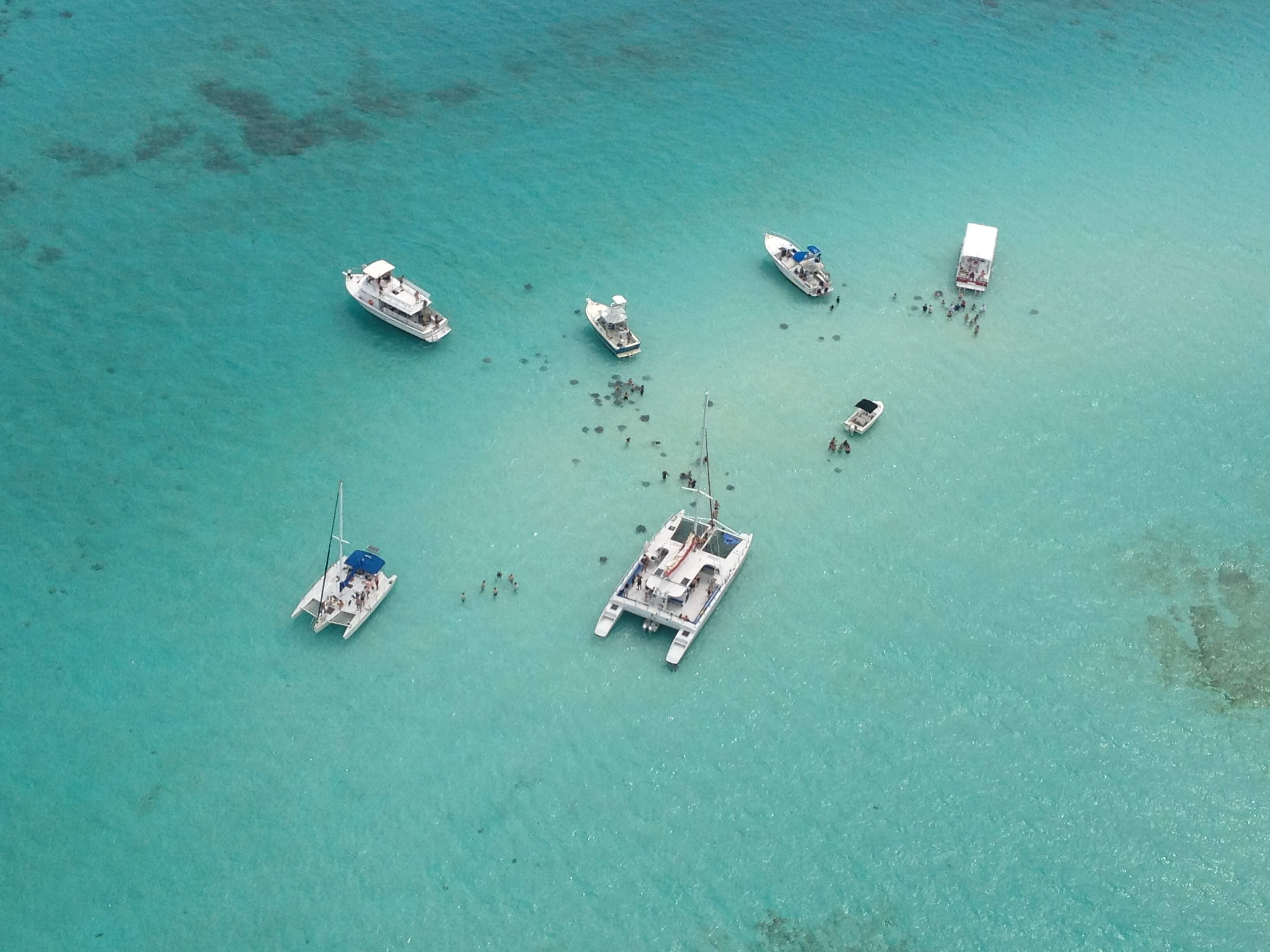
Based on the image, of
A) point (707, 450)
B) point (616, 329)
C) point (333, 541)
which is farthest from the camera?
point (616, 329)

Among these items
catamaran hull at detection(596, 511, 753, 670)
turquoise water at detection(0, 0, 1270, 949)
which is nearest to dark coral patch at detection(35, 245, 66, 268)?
turquoise water at detection(0, 0, 1270, 949)

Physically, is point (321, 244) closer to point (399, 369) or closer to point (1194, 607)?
point (399, 369)

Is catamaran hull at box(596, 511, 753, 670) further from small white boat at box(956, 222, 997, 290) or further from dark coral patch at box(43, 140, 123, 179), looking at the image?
dark coral patch at box(43, 140, 123, 179)

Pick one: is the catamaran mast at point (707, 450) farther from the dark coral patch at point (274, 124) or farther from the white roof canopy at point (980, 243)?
the dark coral patch at point (274, 124)

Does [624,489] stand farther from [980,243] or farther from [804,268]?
[980,243]

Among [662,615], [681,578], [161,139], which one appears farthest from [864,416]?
[161,139]

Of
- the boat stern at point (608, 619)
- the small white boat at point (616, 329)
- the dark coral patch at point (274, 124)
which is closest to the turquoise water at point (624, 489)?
the dark coral patch at point (274, 124)

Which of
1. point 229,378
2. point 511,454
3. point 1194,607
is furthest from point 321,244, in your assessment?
point 1194,607
